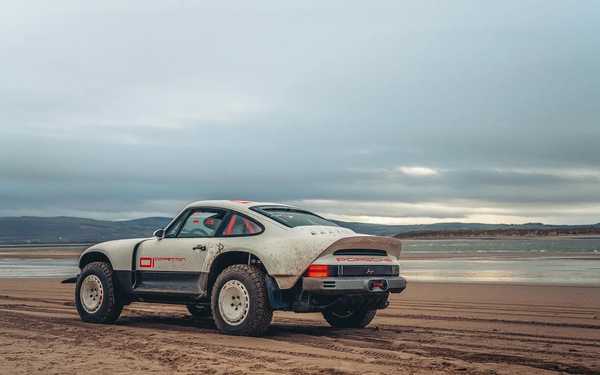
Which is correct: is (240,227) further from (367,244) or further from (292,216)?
(367,244)

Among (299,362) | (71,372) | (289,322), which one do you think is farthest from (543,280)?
(71,372)

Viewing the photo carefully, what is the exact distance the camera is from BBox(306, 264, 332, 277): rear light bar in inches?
322

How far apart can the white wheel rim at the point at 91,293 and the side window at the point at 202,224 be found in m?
1.47

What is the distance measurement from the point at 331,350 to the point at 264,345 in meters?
0.75

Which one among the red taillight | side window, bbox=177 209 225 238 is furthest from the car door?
the red taillight

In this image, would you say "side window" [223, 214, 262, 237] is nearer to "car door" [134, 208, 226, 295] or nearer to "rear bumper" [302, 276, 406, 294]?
"car door" [134, 208, 226, 295]

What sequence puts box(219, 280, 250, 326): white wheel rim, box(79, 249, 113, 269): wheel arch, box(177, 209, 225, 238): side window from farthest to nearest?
box(79, 249, 113, 269): wheel arch
box(177, 209, 225, 238): side window
box(219, 280, 250, 326): white wheel rim

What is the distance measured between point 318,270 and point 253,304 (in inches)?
33.2

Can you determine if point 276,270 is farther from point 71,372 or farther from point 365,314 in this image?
point 71,372

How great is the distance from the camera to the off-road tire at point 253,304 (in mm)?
8312

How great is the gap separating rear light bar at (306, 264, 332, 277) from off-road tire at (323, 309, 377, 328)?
156 cm

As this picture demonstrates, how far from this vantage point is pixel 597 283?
57.8ft

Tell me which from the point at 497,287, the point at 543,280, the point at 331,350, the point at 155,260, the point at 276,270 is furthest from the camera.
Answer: the point at 543,280

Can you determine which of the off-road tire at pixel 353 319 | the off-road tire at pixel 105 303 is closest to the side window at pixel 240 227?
the off-road tire at pixel 353 319
